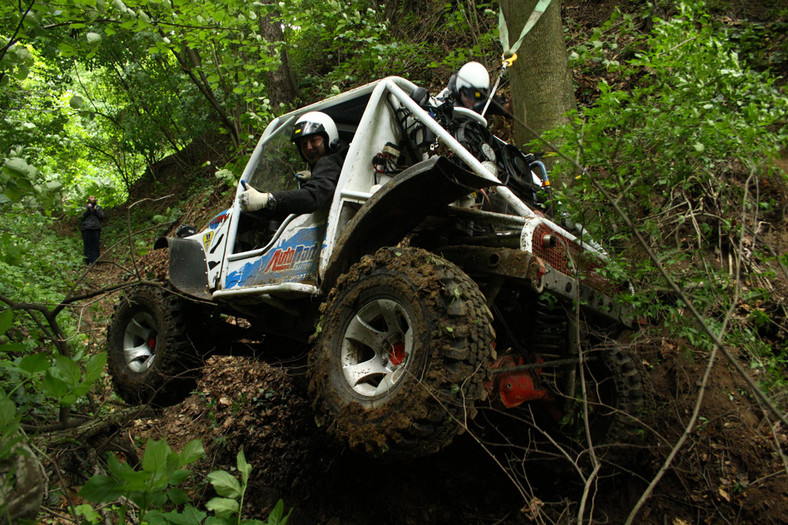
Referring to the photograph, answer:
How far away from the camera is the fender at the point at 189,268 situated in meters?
4.25

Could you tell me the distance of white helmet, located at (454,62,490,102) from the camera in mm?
4680

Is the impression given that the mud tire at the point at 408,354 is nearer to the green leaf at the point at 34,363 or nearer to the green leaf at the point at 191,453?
the green leaf at the point at 191,453

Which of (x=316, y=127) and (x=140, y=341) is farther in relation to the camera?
(x=140, y=341)

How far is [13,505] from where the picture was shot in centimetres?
139

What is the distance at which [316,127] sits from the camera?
4172 millimetres

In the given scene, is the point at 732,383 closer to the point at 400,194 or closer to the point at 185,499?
the point at 400,194

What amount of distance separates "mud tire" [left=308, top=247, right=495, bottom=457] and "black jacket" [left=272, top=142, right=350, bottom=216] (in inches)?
31.3

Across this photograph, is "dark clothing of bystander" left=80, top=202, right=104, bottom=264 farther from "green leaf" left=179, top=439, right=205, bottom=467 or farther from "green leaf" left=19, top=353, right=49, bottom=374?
"green leaf" left=179, top=439, right=205, bottom=467

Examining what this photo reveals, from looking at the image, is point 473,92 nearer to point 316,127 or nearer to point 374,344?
point 316,127

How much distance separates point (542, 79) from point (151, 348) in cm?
446

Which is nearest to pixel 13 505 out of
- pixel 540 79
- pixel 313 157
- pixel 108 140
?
pixel 313 157

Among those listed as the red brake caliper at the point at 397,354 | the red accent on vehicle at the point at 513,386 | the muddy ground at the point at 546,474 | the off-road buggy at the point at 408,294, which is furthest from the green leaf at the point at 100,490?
the red accent on vehicle at the point at 513,386

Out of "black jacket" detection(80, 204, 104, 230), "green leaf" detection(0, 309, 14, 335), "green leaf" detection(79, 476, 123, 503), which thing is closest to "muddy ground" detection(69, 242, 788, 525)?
"green leaf" detection(79, 476, 123, 503)

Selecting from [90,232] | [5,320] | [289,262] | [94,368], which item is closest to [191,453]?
[94,368]
